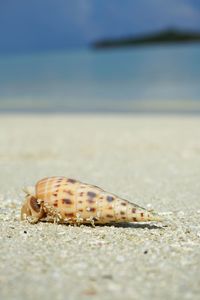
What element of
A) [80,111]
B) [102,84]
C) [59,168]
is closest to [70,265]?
[59,168]

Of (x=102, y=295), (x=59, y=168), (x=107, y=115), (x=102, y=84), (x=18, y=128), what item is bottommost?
(x=102, y=295)

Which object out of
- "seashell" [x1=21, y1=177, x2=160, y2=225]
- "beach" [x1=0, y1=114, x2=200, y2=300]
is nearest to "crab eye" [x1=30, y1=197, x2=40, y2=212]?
"seashell" [x1=21, y1=177, x2=160, y2=225]

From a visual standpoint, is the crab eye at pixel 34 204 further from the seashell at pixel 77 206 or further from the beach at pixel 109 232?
the beach at pixel 109 232

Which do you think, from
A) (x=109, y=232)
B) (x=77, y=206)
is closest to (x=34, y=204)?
(x=77, y=206)

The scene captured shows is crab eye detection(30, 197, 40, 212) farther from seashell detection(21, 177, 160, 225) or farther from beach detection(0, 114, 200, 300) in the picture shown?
beach detection(0, 114, 200, 300)

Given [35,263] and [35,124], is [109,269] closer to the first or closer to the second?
[35,263]
